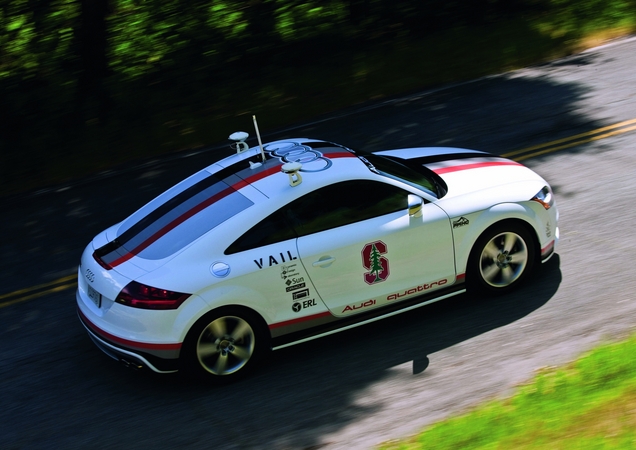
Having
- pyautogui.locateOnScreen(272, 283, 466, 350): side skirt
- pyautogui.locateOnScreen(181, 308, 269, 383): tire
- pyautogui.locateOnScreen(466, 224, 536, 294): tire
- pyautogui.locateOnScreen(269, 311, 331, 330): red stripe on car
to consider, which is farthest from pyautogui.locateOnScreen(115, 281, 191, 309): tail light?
pyautogui.locateOnScreen(466, 224, 536, 294): tire

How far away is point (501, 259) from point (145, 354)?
3328 millimetres

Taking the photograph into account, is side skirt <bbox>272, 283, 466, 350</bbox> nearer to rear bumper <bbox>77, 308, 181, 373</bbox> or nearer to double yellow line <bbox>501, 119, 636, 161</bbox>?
rear bumper <bbox>77, 308, 181, 373</bbox>

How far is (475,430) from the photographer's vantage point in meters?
5.45

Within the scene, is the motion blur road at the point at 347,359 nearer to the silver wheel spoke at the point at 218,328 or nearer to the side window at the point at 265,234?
the silver wheel spoke at the point at 218,328

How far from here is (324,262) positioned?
657 centimetres

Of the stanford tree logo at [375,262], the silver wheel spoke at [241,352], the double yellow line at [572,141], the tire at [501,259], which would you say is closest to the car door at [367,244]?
the stanford tree logo at [375,262]

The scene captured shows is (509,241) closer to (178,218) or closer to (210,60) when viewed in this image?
(178,218)

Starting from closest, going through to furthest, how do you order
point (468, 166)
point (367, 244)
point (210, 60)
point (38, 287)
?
point (367, 244), point (468, 166), point (38, 287), point (210, 60)

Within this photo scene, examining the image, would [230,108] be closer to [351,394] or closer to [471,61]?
[471,61]

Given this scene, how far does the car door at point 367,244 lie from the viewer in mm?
6602

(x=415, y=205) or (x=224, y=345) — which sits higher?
(x=415, y=205)

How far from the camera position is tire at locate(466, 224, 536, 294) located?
7160mm

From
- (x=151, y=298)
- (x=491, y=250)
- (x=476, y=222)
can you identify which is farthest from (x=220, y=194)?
(x=491, y=250)

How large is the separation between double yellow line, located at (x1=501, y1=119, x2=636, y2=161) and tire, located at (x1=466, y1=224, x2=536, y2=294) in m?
3.71
